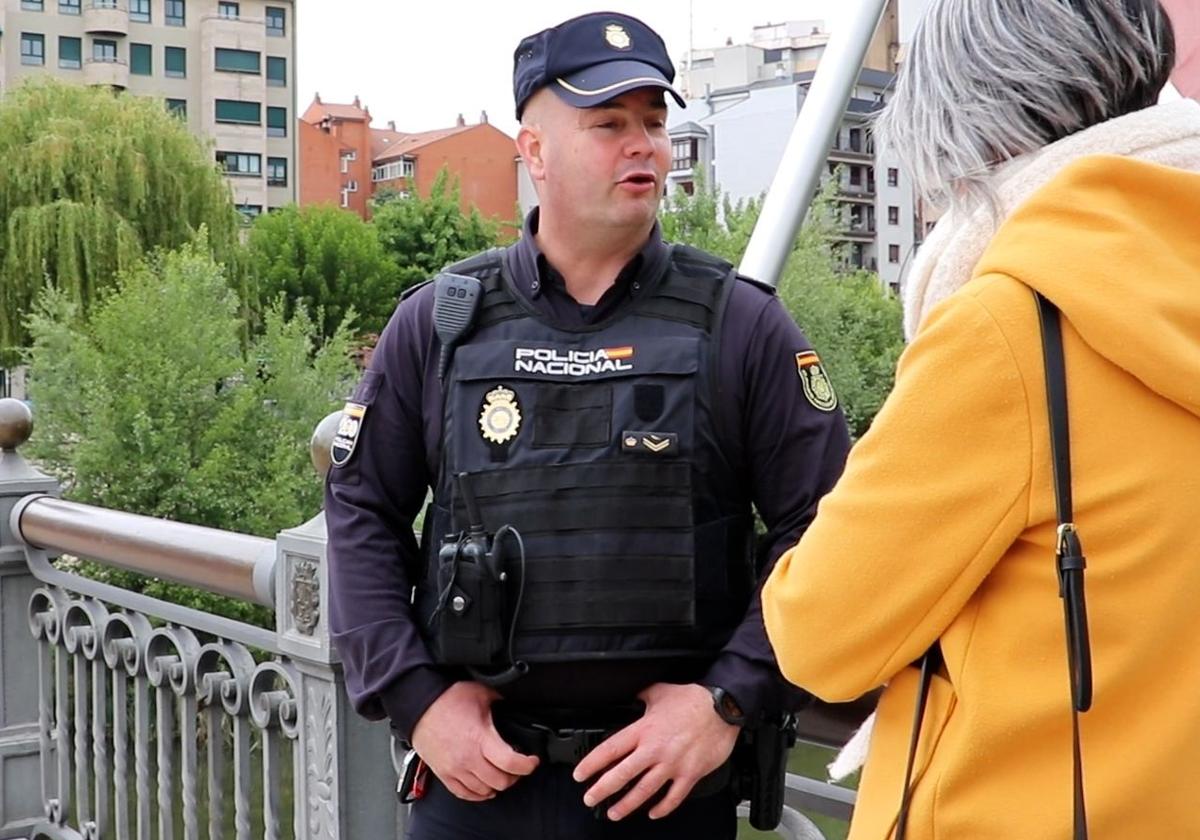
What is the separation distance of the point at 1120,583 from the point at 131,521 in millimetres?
2640

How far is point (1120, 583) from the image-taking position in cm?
132

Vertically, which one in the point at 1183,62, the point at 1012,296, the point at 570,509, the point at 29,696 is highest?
the point at 1183,62

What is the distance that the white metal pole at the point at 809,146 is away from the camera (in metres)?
2.81

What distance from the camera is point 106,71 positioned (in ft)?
227

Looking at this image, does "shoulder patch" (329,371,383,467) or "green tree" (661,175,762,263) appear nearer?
"shoulder patch" (329,371,383,467)

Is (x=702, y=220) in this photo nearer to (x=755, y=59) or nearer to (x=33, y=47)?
(x=33, y=47)

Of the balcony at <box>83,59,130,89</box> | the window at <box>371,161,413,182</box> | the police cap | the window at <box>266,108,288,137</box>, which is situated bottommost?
the police cap

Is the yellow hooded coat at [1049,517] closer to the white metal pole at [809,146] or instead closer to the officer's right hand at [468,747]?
the officer's right hand at [468,747]

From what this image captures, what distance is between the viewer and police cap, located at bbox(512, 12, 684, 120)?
224 cm

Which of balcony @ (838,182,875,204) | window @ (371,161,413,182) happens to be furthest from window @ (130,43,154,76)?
balcony @ (838,182,875,204)

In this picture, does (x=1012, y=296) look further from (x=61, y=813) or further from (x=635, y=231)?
(x=61, y=813)

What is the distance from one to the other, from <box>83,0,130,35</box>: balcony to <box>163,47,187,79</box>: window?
245cm

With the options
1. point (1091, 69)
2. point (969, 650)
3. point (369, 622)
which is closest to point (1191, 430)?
point (969, 650)

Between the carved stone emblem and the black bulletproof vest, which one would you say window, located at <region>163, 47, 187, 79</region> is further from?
the black bulletproof vest
